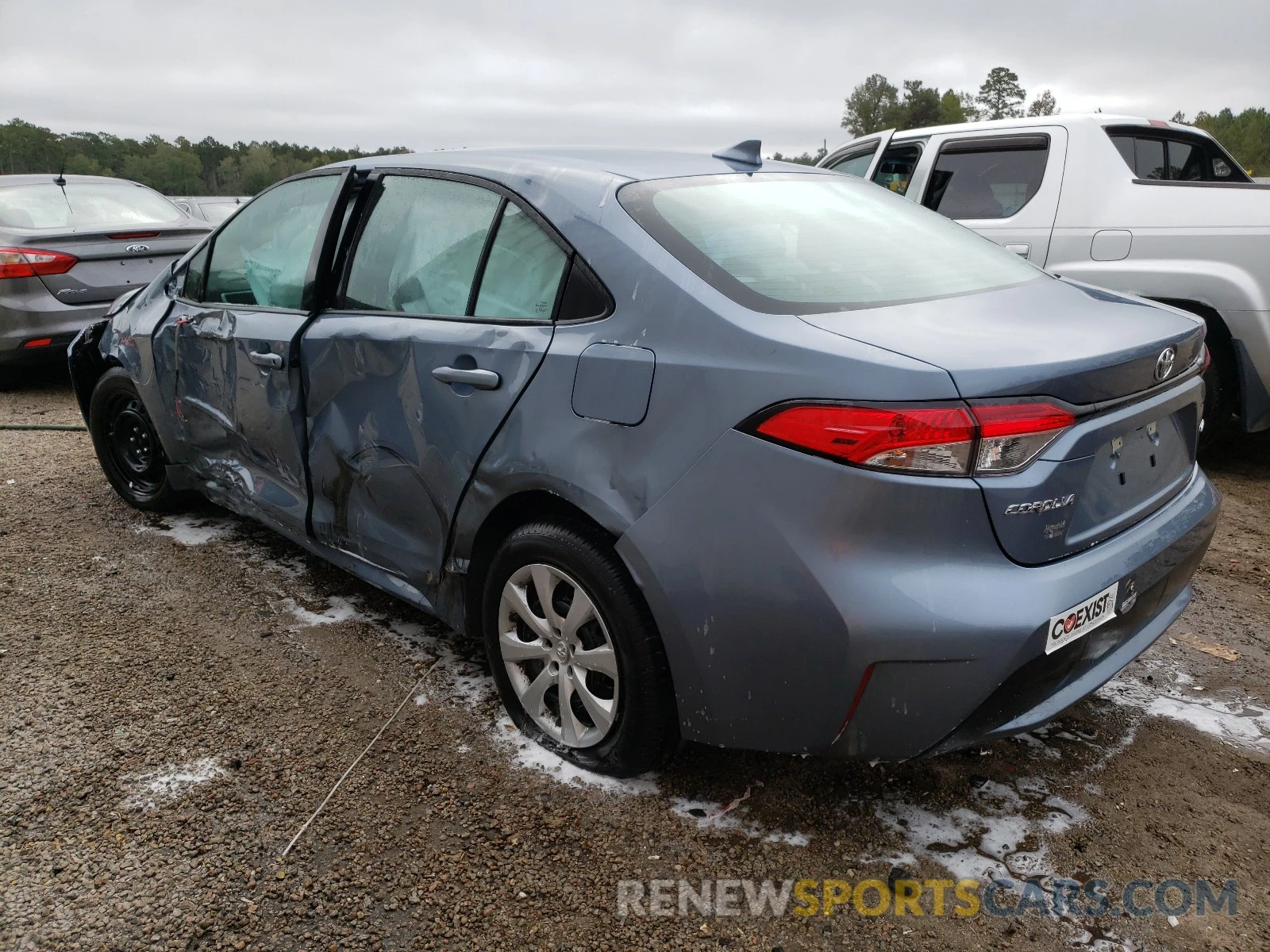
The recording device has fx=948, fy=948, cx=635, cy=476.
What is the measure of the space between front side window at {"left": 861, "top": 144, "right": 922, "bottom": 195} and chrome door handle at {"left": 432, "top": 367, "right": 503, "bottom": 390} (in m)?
4.37

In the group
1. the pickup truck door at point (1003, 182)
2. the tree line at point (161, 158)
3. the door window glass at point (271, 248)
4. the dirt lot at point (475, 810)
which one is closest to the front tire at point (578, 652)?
the dirt lot at point (475, 810)

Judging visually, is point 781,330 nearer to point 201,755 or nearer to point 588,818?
point 588,818

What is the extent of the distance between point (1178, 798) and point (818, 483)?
53.8 inches

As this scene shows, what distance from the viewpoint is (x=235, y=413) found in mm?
3516

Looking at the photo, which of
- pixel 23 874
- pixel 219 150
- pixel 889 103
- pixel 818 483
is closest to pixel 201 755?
pixel 23 874

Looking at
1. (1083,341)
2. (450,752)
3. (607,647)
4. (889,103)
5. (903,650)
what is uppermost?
(889,103)

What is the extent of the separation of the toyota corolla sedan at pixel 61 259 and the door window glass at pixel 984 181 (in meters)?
5.13

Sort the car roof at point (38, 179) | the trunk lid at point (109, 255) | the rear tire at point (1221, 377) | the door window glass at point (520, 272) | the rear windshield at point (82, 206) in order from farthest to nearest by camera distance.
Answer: the car roof at point (38, 179), the rear windshield at point (82, 206), the trunk lid at point (109, 255), the rear tire at point (1221, 377), the door window glass at point (520, 272)

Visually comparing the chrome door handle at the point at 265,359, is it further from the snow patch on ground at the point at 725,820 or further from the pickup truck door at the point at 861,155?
the pickup truck door at the point at 861,155

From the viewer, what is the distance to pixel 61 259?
6609 millimetres

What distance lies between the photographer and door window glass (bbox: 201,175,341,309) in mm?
3229

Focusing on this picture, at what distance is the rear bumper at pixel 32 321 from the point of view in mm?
6559

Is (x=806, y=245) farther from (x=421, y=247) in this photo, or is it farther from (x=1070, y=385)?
(x=421, y=247)

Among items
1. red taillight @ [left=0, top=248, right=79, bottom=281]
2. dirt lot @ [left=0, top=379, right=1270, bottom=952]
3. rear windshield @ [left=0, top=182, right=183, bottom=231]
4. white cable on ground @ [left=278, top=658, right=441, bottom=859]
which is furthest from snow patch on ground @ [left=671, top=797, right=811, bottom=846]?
rear windshield @ [left=0, top=182, right=183, bottom=231]
